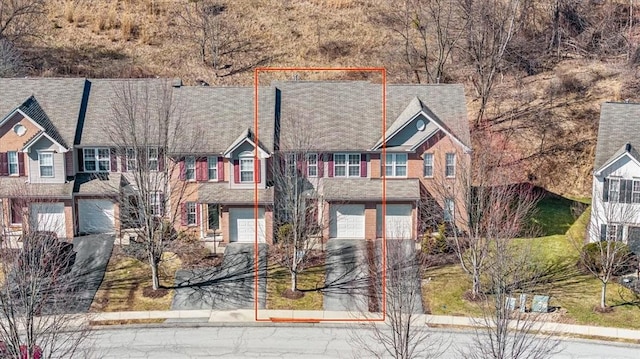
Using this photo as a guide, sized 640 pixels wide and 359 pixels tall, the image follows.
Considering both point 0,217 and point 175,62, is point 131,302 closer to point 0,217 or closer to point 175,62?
point 0,217

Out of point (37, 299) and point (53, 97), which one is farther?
point (53, 97)

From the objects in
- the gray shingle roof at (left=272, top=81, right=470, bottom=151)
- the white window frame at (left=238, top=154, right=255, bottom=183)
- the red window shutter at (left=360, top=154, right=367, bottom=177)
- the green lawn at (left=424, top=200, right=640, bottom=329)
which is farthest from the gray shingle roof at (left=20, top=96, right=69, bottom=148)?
the green lawn at (left=424, top=200, right=640, bottom=329)

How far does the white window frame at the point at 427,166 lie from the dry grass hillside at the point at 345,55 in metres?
13.5

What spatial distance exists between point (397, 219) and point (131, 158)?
1633 centimetres

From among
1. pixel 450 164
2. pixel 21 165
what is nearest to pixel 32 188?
pixel 21 165

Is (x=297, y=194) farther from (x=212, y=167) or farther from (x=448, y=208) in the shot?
(x=448, y=208)

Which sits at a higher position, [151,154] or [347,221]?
[151,154]

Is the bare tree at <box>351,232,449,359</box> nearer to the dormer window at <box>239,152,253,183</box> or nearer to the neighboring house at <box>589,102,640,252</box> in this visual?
the dormer window at <box>239,152,253,183</box>

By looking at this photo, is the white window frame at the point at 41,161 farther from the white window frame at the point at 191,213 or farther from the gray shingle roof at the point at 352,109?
the gray shingle roof at the point at 352,109

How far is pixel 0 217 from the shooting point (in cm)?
4822

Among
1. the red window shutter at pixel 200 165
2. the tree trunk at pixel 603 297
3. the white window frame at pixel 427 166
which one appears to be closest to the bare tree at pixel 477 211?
the white window frame at pixel 427 166

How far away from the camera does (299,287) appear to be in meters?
43.8

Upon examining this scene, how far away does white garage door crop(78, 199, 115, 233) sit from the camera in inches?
1957

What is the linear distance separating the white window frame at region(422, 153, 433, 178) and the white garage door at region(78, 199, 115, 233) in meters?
19.4
